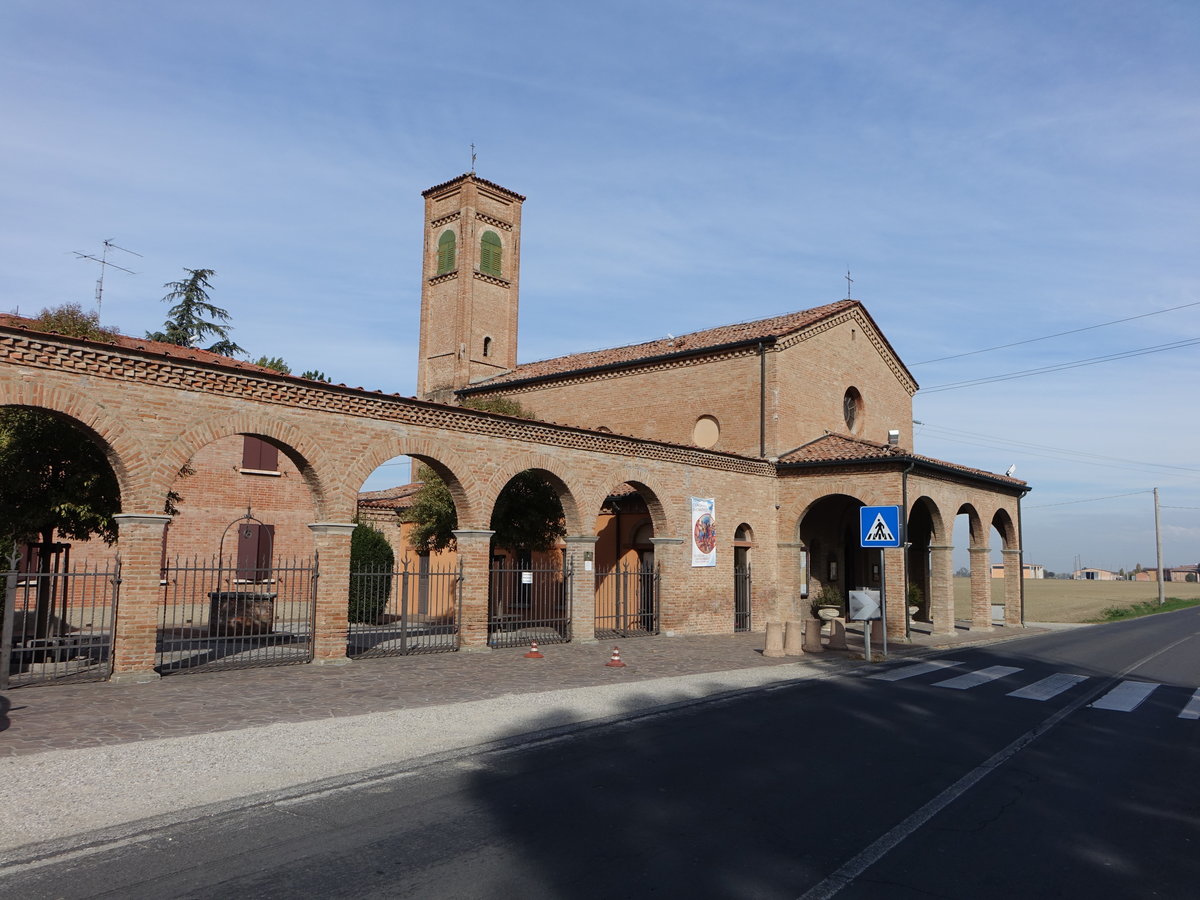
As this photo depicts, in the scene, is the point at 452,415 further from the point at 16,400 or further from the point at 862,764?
the point at 862,764

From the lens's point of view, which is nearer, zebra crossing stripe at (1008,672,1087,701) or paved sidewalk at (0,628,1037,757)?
paved sidewalk at (0,628,1037,757)

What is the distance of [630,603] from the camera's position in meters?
24.3

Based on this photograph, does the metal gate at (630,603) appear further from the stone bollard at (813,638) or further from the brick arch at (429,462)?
the brick arch at (429,462)

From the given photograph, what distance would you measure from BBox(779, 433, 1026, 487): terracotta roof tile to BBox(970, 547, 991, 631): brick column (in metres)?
2.65

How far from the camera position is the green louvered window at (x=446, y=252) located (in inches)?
1406

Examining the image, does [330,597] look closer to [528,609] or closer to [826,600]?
[528,609]

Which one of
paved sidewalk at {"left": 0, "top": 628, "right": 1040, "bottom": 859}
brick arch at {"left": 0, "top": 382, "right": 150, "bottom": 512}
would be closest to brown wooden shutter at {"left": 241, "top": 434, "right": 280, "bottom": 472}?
paved sidewalk at {"left": 0, "top": 628, "right": 1040, "bottom": 859}

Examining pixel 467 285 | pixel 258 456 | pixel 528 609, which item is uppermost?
pixel 467 285

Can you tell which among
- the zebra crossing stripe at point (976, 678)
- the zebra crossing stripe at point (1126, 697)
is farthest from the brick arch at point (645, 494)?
the zebra crossing stripe at point (1126, 697)

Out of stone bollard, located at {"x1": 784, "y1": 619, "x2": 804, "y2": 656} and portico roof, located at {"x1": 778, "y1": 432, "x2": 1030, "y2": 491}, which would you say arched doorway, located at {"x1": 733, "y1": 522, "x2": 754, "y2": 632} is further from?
stone bollard, located at {"x1": 784, "y1": 619, "x2": 804, "y2": 656}

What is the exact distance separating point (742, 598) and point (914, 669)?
29.3 ft

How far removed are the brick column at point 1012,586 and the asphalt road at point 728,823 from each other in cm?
1858

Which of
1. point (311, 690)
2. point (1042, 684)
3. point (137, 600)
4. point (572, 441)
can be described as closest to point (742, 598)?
point (572, 441)

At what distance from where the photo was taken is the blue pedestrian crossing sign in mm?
15508
